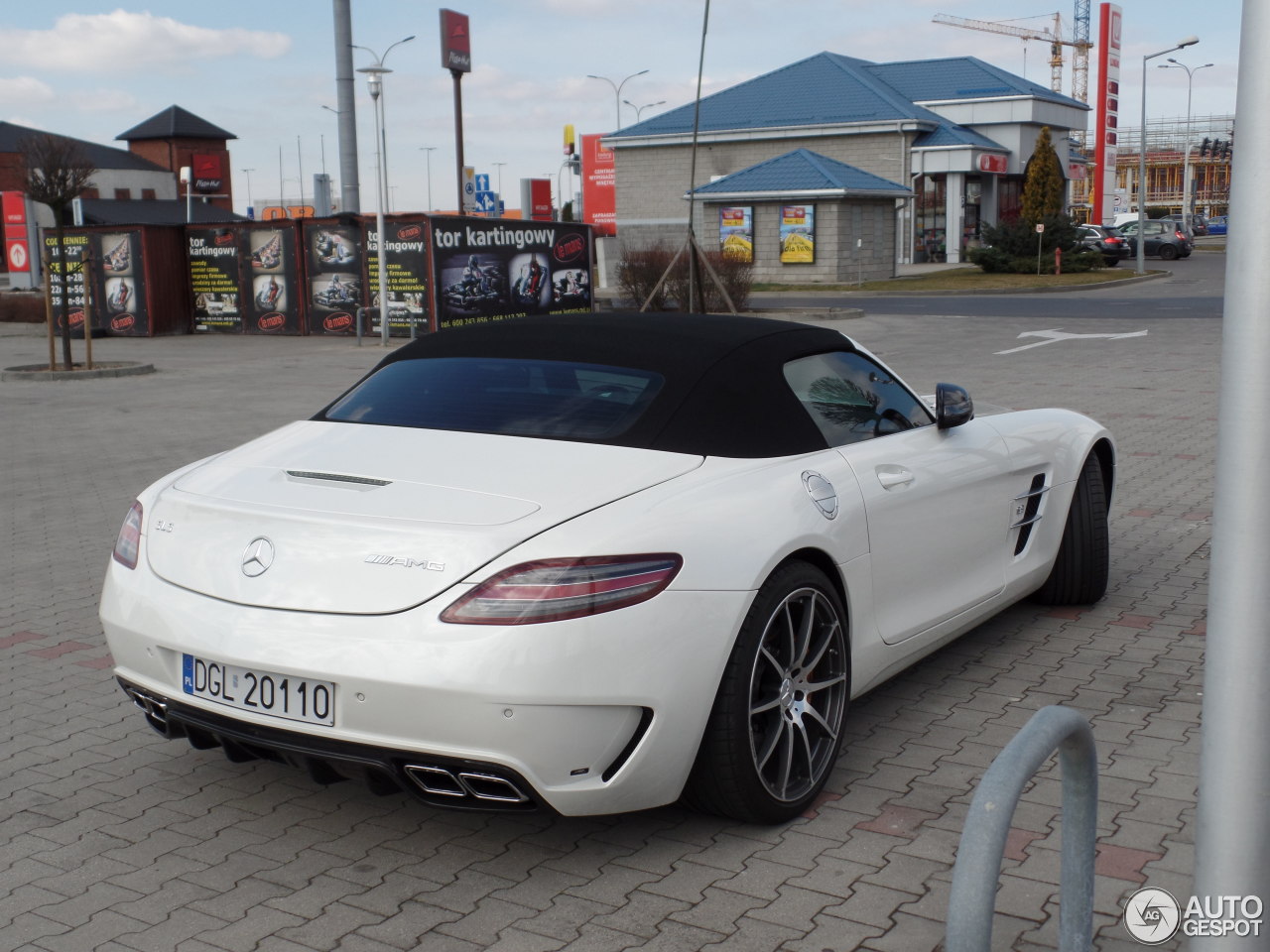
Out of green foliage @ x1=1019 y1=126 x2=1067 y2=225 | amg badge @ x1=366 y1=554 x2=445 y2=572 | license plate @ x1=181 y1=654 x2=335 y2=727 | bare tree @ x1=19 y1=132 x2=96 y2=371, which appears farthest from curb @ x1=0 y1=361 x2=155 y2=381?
green foliage @ x1=1019 y1=126 x2=1067 y2=225

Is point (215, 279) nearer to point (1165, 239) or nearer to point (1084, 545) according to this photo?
point (1084, 545)

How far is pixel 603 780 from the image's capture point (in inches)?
130

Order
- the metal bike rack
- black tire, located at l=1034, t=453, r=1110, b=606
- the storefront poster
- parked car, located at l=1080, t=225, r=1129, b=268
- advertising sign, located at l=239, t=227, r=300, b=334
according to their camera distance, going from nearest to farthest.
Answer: the metal bike rack
black tire, located at l=1034, t=453, r=1110, b=606
advertising sign, located at l=239, t=227, r=300, b=334
the storefront poster
parked car, located at l=1080, t=225, r=1129, b=268

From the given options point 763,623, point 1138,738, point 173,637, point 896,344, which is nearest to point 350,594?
point 173,637

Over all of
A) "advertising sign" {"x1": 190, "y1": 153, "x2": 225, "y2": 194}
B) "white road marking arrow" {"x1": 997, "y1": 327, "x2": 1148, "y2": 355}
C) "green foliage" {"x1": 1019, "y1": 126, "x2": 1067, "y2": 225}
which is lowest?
"white road marking arrow" {"x1": 997, "y1": 327, "x2": 1148, "y2": 355}

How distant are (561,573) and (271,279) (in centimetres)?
2556

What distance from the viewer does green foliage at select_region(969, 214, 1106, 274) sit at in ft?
149

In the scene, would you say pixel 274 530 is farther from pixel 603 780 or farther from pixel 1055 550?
pixel 1055 550

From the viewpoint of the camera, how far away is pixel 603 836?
3713mm

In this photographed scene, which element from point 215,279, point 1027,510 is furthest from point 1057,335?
point 1027,510

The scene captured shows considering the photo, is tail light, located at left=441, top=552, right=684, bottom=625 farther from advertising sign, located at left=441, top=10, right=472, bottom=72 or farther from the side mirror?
advertising sign, located at left=441, top=10, right=472, bottom=72

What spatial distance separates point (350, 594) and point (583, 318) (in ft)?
5.90

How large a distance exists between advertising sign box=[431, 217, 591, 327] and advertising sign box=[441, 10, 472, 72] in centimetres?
1871

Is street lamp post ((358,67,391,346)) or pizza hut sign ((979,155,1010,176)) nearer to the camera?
street lamp post ((358,67,391,346))
